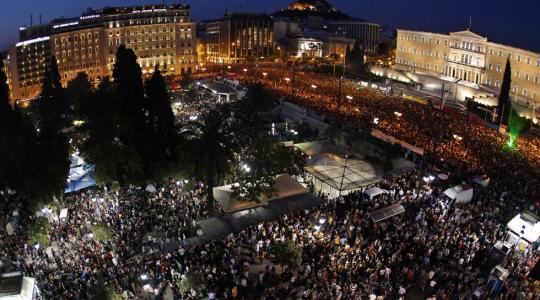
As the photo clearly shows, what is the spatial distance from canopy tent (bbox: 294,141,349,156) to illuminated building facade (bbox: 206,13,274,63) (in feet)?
302

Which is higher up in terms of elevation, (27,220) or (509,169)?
(509,169)

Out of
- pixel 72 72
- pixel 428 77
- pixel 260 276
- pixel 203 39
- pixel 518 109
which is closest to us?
pixel 260 276

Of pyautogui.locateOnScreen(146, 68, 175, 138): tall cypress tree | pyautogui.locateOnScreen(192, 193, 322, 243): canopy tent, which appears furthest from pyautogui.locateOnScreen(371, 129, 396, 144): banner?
pyautogui.locateOnScreen(146, 68, 175, 138): tall cypress tree

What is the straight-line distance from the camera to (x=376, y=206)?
83.9 ft

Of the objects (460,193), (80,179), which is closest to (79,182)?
(80,179)

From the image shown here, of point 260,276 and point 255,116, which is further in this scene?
point 255,116

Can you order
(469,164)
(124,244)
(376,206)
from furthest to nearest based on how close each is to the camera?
1. (469,164)
2. (376,206)
3. (124,244)

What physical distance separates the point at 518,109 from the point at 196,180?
1787 inches

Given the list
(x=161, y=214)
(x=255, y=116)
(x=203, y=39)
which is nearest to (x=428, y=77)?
(x=255, y=116)

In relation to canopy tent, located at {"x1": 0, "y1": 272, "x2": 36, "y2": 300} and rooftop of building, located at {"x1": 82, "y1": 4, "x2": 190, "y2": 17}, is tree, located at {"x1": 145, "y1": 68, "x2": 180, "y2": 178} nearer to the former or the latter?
canopy tent, located at {"x1": 0, "y1": 272, "x2": 36, "y2": 300}

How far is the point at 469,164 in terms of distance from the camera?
1249 inches

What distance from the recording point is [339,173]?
98.0ft

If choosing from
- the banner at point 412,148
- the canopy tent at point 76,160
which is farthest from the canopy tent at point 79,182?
the banner at point 412,148

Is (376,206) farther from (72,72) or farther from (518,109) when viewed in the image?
(72,72)
